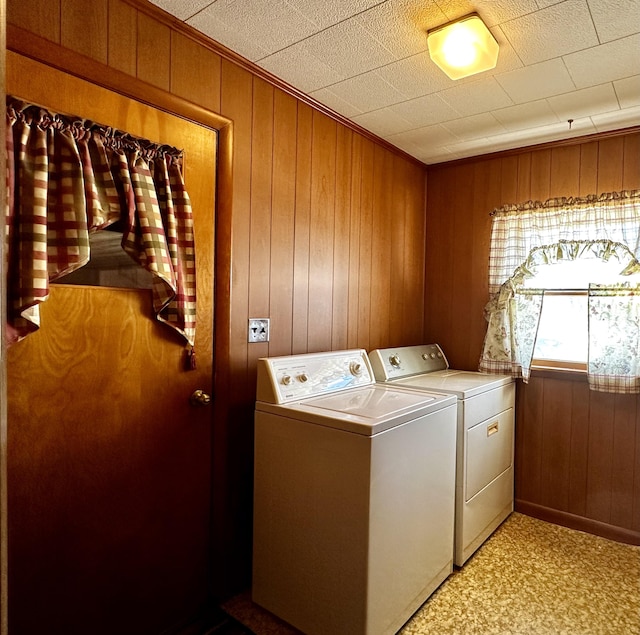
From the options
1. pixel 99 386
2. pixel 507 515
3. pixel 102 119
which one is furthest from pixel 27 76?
pixel 507 515

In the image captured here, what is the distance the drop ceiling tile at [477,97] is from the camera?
225 cm

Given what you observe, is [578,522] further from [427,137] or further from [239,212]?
[239,212]

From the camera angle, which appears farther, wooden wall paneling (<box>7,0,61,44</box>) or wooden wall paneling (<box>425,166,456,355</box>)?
wooden wall paneling (<box>425,166,456,355</box>)

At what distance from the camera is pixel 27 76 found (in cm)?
140

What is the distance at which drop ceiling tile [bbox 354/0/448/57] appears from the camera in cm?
166

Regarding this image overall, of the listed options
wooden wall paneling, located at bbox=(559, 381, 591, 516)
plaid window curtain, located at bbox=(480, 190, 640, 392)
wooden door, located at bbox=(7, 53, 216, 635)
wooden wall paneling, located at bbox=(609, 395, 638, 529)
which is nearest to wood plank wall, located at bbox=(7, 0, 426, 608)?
wooden door, located at bbox=(7, 53, 216, 635)

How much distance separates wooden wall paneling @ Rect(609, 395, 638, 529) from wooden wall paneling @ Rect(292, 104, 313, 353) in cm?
189

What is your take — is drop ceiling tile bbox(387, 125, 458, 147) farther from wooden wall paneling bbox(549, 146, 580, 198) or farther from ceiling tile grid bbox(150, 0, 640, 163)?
wooden wall paneling bbox(549, 146, 580, 198)

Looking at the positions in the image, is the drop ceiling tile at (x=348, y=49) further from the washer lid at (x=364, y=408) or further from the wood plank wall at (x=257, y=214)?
the washer lid at (x=364, y=408)

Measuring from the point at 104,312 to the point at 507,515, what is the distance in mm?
2666

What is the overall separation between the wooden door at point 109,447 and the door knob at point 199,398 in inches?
1.0

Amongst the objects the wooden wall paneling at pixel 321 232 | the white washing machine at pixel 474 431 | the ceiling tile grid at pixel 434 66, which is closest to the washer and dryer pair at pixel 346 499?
the white washing machine at pixel 474 431

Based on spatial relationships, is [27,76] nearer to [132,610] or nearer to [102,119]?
[102,119]

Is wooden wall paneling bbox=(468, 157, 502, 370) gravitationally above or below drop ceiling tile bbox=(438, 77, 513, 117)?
below
